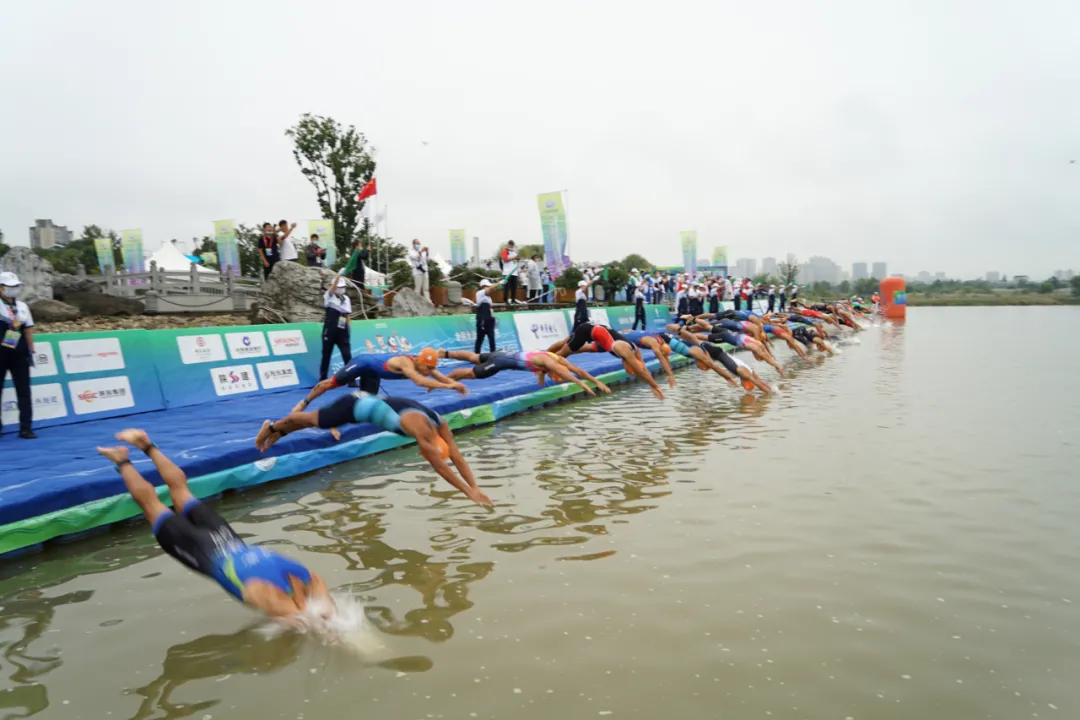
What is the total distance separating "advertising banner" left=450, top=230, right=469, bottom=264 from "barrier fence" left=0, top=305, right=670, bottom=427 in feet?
66.4

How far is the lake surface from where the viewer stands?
3.50m

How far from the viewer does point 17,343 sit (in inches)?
294

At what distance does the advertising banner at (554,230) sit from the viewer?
90.1ft

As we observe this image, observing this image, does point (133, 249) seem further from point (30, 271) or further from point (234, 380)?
point (234, 380)

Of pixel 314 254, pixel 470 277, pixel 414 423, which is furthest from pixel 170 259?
pixel 414 423

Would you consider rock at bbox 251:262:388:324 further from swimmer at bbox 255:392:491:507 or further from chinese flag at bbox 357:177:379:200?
swimmer at bbox 255:392:491:507

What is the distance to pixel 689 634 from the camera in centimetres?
410

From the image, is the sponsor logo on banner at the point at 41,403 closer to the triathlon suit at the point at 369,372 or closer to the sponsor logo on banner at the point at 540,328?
the triathlon suit at the point at 369,372

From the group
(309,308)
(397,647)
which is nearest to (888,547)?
(397,647)

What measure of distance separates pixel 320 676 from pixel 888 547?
4411 mm

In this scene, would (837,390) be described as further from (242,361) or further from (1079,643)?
(242,361)

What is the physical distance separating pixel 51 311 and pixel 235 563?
46.7 ft

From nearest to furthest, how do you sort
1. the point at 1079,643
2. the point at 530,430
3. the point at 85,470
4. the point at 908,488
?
the point at 1079,643
the point at 85,470
the point at 908,488
the point at 530,430

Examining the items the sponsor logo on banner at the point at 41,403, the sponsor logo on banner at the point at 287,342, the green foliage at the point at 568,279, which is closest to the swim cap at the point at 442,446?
the sponsor logo on banner at the point at 41,403
